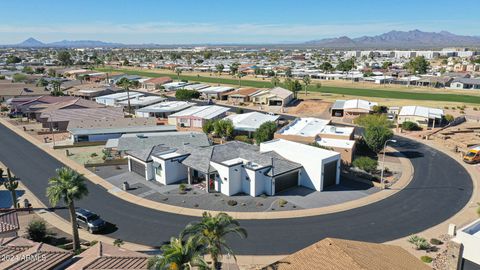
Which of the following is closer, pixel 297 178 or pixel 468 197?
pixel 468 197

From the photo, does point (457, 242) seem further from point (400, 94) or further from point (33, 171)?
point (400, 94)

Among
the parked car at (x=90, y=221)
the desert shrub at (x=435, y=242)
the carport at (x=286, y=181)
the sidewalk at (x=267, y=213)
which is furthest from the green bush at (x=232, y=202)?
the desert shrub at (x=435, y=242)

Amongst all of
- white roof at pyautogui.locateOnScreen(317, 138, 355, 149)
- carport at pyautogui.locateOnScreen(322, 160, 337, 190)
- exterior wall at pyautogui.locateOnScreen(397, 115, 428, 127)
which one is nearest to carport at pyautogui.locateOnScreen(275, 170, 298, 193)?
carport at pyautogui.locateOnScreen(322, 160, 337, 190)

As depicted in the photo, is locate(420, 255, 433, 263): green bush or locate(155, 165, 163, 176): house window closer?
locate(420, 255, 433, 263): green bush

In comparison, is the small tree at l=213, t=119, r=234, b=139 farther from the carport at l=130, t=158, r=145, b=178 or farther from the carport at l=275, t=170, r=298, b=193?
the carport at l=275, t=170, r=298, b=193

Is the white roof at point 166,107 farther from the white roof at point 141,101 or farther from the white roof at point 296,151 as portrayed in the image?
the white roof at point 296,151

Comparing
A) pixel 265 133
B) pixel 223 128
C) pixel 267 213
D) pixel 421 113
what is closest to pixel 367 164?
pixel 265 133

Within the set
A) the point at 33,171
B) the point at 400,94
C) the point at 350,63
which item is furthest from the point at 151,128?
the point at 350,63
